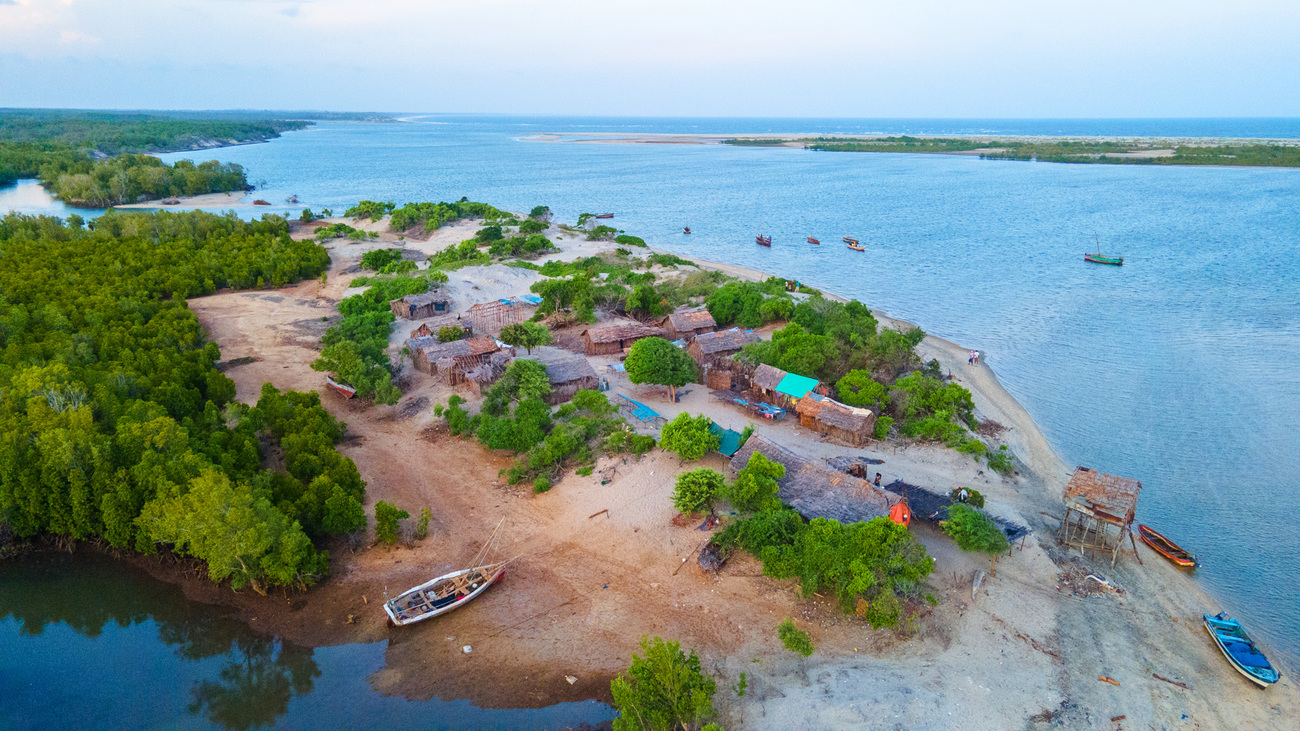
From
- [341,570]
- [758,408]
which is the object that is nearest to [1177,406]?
[758,408]

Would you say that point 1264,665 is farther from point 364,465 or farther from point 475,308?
point 475,308

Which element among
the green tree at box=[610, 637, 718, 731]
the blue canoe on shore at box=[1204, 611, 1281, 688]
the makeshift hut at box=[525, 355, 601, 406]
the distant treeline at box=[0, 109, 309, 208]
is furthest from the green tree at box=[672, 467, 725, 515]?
the distant treeline at box=[0, 109, 309, 208]

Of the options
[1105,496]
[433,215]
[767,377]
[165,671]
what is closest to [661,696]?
[165,671]

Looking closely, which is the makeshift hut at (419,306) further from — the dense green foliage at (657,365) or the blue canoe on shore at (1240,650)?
the blue canoe on shore at (1240,650)

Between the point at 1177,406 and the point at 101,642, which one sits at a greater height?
the point at 1177,406

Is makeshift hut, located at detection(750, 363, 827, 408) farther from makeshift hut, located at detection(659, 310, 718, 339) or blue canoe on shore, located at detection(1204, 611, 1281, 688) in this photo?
blue canoe on shore, located at detection(1204, 611, 1281, 688)

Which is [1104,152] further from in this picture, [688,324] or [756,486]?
[756,486]

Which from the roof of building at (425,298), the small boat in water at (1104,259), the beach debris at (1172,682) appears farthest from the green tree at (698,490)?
the small boat in water at (1104,259)
